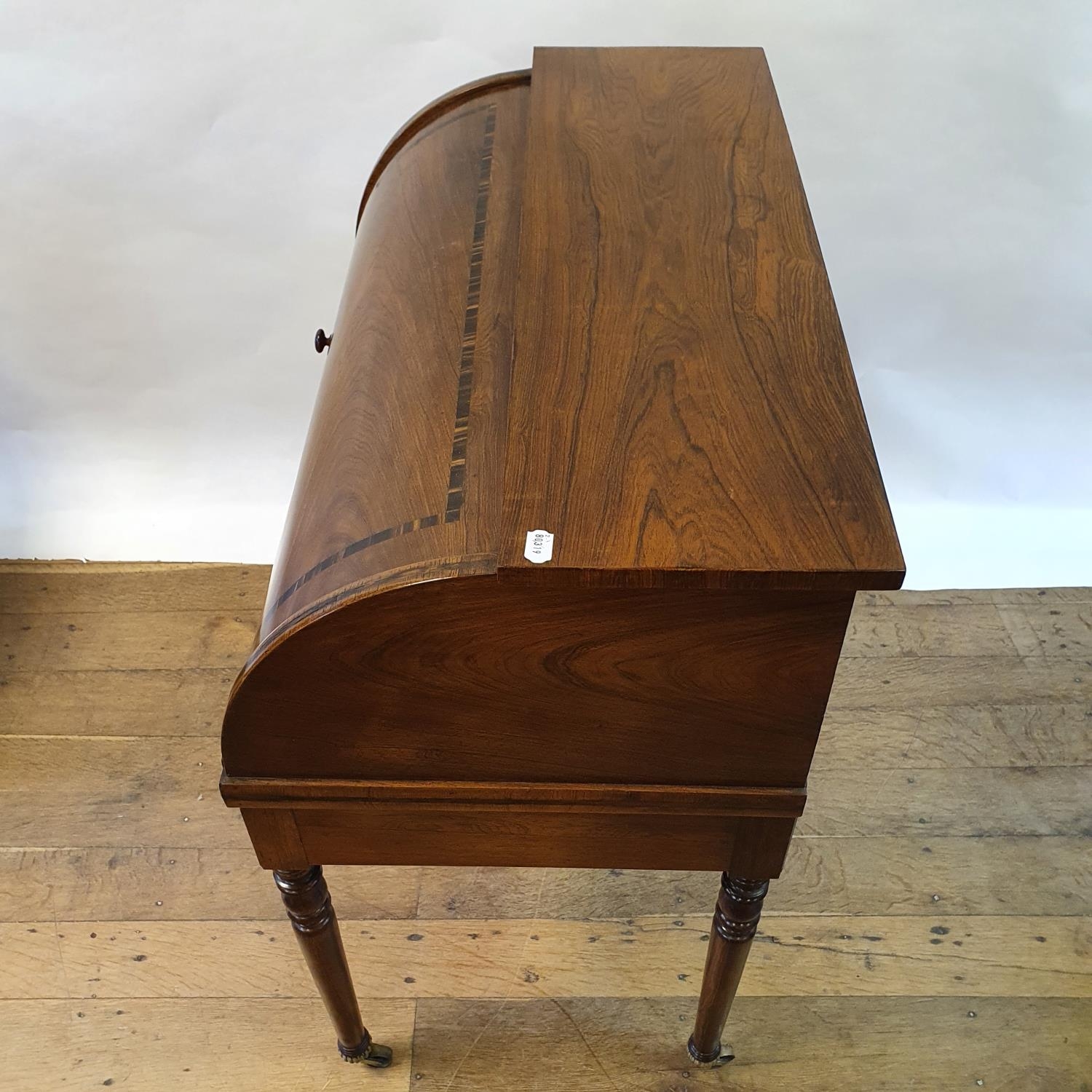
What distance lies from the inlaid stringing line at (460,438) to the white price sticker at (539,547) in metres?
0.12

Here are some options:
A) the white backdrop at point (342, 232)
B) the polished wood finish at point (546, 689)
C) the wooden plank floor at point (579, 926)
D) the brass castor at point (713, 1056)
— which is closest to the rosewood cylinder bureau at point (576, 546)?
the polished wood finish at point (546, 689)

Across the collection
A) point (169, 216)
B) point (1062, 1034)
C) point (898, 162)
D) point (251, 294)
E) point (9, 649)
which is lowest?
point (9, 649)

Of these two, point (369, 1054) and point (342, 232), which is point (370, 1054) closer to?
point (369, 1054)

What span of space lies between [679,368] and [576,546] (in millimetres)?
262

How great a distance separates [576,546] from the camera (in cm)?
84

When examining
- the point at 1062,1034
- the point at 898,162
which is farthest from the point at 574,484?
the point at 898,162

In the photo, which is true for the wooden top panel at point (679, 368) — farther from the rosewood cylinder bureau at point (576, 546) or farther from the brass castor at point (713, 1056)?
the brass castor at point (713, 1056)

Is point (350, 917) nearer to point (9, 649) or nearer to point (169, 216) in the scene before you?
point (9, 649)

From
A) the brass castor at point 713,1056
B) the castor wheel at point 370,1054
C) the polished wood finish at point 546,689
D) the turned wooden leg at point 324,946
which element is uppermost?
the polished wood finish at point 546,689

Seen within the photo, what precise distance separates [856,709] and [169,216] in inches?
64.6

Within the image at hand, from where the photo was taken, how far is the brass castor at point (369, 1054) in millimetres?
1474

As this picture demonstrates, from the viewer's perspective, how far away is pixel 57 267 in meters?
2.20

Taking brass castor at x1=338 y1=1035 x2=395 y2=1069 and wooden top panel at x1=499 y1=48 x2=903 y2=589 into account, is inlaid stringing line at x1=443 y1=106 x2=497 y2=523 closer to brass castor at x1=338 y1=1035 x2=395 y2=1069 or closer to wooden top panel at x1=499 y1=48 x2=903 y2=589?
wooden top panel at x1=499 y1=48 x2=903 y2=589

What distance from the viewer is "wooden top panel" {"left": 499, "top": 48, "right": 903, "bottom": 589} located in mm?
840
